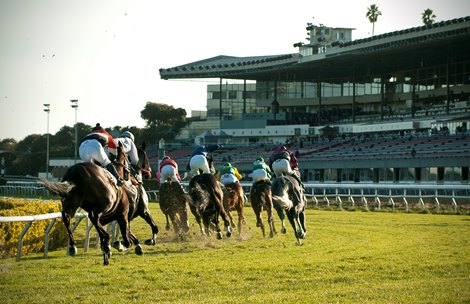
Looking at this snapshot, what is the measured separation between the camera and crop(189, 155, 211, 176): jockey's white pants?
16109 millimetres

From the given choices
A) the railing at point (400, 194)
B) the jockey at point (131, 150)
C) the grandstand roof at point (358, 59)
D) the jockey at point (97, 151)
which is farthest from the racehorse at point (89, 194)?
the grandstand roof at point (358, 59)

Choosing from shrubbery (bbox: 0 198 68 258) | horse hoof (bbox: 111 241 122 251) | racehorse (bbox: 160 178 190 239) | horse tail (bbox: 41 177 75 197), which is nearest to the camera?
horse tail (bbox: 41 177 75 197)

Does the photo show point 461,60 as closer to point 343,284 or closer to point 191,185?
point 191,185

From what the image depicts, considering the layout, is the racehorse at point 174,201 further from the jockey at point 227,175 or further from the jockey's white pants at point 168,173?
the jockey at point 227,175

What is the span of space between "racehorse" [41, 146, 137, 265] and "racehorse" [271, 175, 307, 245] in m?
4.96

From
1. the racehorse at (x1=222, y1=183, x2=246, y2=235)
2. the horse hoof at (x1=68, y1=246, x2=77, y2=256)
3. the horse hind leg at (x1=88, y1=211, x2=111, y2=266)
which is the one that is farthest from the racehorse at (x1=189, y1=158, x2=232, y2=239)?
the horse hoof at (x1=68, y1=246, x2=77, y2=256)

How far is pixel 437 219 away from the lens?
924 inches

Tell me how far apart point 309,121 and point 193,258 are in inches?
2078

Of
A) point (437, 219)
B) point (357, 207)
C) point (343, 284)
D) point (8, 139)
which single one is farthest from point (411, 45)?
point (8, 139)

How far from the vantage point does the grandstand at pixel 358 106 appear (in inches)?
1758

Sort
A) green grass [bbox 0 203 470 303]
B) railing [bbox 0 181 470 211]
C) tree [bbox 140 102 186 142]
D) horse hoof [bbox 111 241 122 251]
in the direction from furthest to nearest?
tree [bbox 140 102 186 142]
railing [bbox 0 181 470 211]
horse hoof [bbox 111 241 122 251]
green grass [bbox 0 203 470 303]

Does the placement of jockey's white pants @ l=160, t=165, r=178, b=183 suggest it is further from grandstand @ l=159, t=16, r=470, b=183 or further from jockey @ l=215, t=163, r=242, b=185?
grandstand @ l=159, t=16, r=470, b=183

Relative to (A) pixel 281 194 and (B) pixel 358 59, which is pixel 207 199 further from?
(B) pixel 358 59

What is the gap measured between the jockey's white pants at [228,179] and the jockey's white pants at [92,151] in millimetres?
7321
